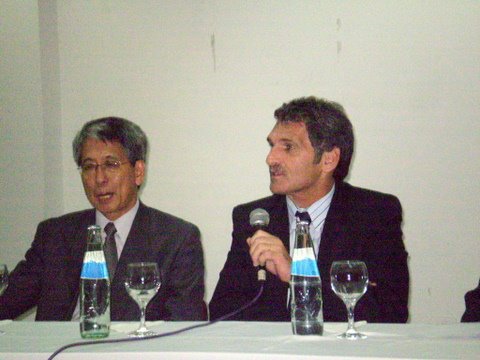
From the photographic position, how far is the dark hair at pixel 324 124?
2.50 meters

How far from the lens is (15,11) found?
11.1 feet

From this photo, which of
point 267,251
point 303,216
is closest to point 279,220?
point 303,216

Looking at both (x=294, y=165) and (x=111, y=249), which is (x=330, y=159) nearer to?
(x=294, y=165)

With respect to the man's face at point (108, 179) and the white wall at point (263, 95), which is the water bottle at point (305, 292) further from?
the white wall at point (263, 95)

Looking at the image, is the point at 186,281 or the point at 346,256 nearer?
the point at 346,256

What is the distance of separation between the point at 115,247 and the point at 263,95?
127 cm

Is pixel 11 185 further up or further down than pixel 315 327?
further up

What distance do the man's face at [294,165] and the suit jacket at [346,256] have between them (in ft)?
0.33

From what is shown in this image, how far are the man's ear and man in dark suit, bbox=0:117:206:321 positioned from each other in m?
0.61

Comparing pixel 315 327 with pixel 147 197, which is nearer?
pixel 315 327

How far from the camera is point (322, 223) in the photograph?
8.09ft

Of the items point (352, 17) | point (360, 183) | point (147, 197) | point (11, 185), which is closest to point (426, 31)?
point (352, 17)

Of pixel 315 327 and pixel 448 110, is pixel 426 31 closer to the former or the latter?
pixel 448 110

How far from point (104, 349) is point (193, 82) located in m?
2.20
